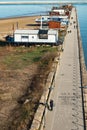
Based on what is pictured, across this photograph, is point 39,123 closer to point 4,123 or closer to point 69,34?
point 4,123

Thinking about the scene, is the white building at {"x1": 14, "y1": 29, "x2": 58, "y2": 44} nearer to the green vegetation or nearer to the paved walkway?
the green vegetation

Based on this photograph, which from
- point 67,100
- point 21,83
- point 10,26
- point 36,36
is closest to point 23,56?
point 36,36

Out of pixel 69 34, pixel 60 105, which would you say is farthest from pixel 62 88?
pixel 69 34

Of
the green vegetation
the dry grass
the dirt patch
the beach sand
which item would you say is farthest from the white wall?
the dirt patch

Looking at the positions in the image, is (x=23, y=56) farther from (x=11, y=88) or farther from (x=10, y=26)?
(x=10, y=26)

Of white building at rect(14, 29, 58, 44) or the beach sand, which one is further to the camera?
the beach sand

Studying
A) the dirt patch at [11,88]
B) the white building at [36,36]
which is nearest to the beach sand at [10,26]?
the white building at [36,36]
